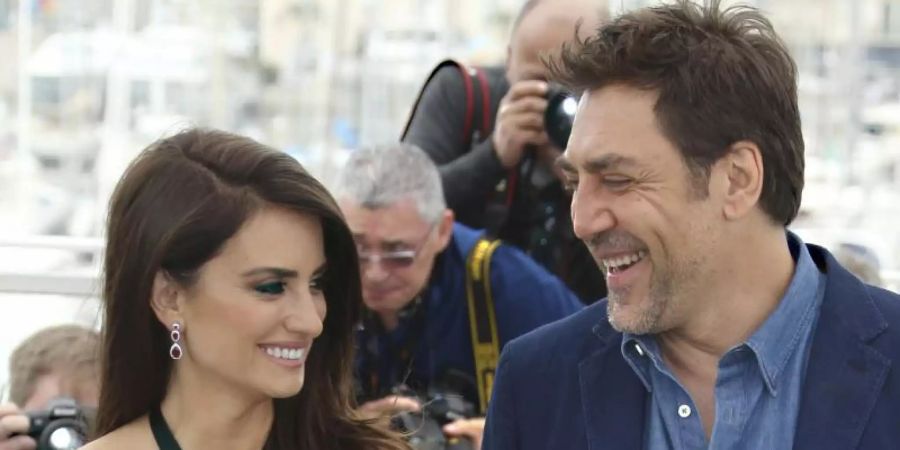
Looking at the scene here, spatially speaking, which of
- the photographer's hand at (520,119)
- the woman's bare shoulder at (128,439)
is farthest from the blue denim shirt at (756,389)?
the photographer's hand at (520,119)

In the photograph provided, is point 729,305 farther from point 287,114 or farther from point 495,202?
point 287,114

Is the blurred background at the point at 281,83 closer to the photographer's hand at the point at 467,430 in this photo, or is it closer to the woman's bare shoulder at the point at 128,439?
the photographer's hand at the point at 467,430

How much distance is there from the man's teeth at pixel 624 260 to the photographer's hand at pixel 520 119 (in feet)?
4.54

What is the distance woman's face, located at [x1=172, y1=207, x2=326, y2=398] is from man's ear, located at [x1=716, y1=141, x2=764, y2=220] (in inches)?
26.0

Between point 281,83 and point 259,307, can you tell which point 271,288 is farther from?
point 281,83

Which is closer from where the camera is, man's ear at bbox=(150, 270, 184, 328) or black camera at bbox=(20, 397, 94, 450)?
man's ear at bbox=(150, 270, 184, 328)

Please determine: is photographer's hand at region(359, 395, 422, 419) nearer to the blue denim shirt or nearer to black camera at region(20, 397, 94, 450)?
black camera at region(20, 397, 94, 450)

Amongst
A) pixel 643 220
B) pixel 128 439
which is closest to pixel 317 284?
pixel 128 439

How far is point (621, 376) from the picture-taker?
205cm

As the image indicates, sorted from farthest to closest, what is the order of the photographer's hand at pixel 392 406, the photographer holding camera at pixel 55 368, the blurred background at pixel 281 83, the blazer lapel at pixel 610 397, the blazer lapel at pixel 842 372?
the blurred background at pixel 281 83
the photographer holding camera at pixel 55 368
the photographer's hand at pixel 392 406
the blazer lapel at pixel 610 397
the blazer lapel at pixel 842 372

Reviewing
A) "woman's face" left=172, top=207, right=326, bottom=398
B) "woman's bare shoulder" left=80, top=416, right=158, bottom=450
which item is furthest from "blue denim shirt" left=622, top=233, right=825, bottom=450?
"woman's bare shoulder" left=80, top=416, right=158, bottom=450

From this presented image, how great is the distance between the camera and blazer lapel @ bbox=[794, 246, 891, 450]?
1.89 meters

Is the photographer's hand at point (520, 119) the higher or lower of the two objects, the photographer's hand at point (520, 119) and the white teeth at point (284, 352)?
the higher

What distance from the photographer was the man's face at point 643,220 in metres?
1.94
